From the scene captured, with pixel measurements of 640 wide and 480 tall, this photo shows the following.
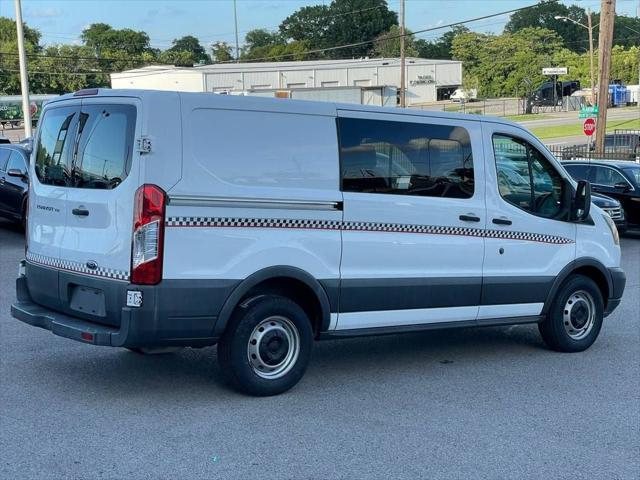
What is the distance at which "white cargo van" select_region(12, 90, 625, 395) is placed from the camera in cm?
548

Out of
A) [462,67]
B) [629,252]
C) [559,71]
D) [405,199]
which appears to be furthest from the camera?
[462,67]

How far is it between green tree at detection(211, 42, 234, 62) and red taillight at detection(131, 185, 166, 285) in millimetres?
126540

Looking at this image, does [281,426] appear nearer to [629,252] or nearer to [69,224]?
[69,224]

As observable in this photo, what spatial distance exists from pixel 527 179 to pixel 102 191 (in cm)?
389

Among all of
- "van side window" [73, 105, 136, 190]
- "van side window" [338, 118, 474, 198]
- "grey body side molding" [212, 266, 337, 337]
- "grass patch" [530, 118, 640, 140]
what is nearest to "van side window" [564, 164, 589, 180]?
"van side window" [338, 118, 474, 198]

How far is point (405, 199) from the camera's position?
6523mm

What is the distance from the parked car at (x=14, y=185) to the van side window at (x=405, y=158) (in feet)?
34.7

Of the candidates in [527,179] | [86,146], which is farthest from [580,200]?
[86,146]

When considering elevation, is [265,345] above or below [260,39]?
below

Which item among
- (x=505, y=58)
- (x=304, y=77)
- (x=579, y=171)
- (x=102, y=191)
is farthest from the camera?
(x=505, y=58)

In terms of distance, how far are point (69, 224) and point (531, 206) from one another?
13.4 feet

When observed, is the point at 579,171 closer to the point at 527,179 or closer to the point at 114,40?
the point at 527,179

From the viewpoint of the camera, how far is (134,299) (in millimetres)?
5410

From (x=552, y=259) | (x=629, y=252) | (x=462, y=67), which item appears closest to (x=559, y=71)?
(x=462, y=67)
